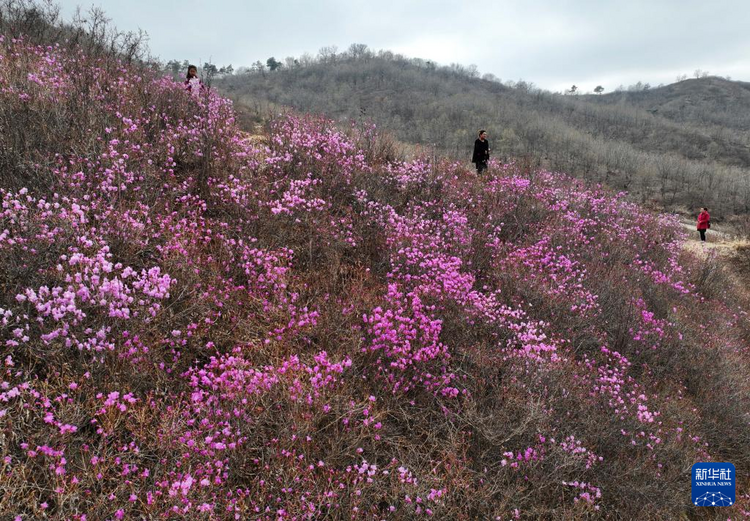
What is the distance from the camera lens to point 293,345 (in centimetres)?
408

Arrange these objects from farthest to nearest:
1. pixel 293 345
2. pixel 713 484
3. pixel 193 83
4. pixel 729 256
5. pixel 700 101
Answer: pixel 700 101 → pixel 729 256 → pixel 193 83 → pixel 713 484 → pixel 293 345

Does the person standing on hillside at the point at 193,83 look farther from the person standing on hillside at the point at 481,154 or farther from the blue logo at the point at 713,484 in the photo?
the blue logo at the point at 713,484

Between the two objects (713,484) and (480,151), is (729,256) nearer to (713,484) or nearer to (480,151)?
(480,151)

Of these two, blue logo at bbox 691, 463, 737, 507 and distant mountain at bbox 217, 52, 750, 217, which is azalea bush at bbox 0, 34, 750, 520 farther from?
Answer: distant mountain at bbox 217, 52, 750, 217

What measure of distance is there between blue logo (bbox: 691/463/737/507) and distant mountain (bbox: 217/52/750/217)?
9.94m

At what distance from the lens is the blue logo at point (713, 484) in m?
4.27

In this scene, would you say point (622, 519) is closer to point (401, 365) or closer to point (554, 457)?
point (554, 457)

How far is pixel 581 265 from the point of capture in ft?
23.9

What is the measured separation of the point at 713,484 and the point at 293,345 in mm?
4969

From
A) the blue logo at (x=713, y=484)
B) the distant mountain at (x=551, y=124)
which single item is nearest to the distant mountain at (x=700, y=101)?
the distant mountain at (x=551, y=124)

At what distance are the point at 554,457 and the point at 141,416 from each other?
3.60 meters

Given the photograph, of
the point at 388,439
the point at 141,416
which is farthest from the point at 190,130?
the point at 388,439

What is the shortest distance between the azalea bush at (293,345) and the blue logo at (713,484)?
140 millimetres

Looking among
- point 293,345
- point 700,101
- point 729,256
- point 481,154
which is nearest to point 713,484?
point 293,345
